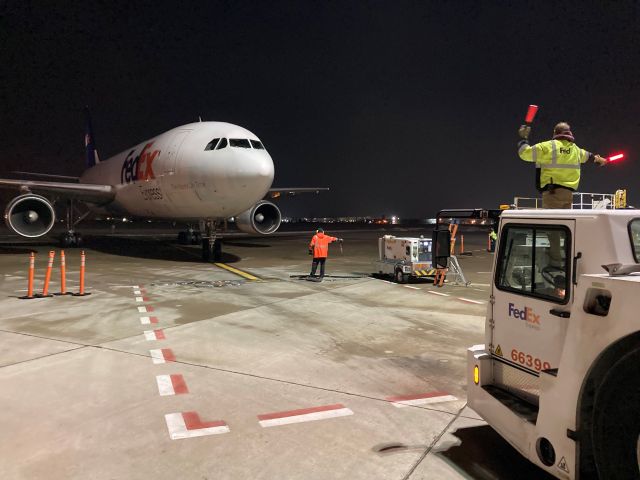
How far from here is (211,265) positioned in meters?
15.8

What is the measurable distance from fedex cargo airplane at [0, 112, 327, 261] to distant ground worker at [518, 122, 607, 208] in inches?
428

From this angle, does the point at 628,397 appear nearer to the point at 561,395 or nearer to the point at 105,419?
the point at 561,395

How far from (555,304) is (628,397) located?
0.84 m

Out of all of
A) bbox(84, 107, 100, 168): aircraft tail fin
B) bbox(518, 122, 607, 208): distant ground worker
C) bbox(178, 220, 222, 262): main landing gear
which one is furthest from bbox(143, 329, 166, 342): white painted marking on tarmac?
bbox(84, 107, 100, 168): aircraft tail fin

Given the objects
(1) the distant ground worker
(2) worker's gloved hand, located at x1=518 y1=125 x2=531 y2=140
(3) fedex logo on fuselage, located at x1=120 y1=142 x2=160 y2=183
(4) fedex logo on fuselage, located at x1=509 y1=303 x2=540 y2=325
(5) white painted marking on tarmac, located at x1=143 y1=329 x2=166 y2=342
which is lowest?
(5) white painted marking on tarmac, located at x1=143 y1=329 x2=166 y2=342

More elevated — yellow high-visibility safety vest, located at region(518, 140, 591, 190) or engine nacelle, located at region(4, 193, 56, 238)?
yellow high-visibility safety vest, located at region(518, 140, 591, 190)

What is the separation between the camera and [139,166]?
18.6 meters

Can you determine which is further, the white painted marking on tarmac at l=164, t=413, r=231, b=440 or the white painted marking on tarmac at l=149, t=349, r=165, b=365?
the white painted marking on tarmac at l=149, t=349, r=165, b=365

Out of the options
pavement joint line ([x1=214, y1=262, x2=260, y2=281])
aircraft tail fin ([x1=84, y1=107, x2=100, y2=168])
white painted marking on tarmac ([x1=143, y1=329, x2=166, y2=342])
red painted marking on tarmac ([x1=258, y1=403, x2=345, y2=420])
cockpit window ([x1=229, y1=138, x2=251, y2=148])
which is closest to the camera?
red painted marking on tarmac ([x1=258, y1=403, x2=345, y2=420])

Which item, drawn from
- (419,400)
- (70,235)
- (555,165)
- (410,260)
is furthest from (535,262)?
(70,235)

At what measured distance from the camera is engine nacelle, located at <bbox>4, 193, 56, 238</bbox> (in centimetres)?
1872

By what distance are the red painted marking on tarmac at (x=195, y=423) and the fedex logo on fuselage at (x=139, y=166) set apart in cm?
1463

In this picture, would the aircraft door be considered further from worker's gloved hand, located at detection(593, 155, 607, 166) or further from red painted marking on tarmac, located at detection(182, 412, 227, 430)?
worker's gloved hand, located at detection(593, 155, 607, 166)

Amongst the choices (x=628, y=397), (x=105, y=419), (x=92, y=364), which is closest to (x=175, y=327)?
(x=92, y=364)
